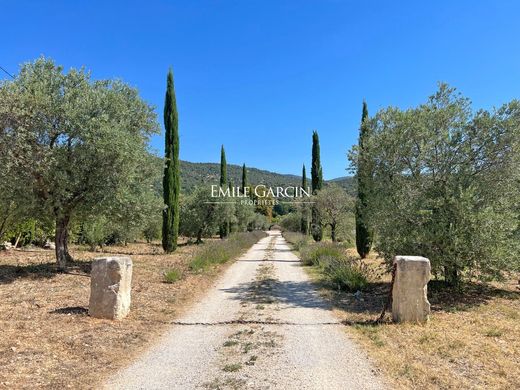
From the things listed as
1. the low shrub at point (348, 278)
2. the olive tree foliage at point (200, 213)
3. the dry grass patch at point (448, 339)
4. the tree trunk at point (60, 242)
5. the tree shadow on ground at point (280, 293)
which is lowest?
the tree shadow on ground at point (280, 293)

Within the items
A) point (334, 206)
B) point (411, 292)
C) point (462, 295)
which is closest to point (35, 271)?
point (411, 292)

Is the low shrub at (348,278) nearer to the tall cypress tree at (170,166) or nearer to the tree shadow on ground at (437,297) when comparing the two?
the tree shadow on ground at (437,297)

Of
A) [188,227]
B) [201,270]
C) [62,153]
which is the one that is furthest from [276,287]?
[188,227]

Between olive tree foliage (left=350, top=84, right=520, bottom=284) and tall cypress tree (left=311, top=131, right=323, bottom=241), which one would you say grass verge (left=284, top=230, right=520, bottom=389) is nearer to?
olive tree foliage (left=350, top=84, right=520, bottom=284)

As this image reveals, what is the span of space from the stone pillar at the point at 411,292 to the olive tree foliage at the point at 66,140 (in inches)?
331

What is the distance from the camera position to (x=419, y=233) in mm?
9594

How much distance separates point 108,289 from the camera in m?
7.59

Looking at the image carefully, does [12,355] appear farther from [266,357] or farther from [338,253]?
[338,253]

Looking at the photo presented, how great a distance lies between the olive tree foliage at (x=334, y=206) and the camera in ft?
103

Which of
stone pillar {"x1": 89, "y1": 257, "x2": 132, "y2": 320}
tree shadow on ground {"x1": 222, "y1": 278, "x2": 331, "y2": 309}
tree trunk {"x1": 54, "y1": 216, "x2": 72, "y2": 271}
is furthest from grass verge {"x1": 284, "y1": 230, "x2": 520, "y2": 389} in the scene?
tree trunk {"x1": 54, "y1": 216, "x2": 72, "y2": 271}

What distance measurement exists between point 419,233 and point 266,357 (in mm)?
5673

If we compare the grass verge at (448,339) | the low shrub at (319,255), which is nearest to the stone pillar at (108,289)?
the grass verge at (448,339)

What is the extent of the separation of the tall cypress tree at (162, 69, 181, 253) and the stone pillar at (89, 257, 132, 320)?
639 inches

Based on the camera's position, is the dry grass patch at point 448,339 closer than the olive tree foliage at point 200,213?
Yes
